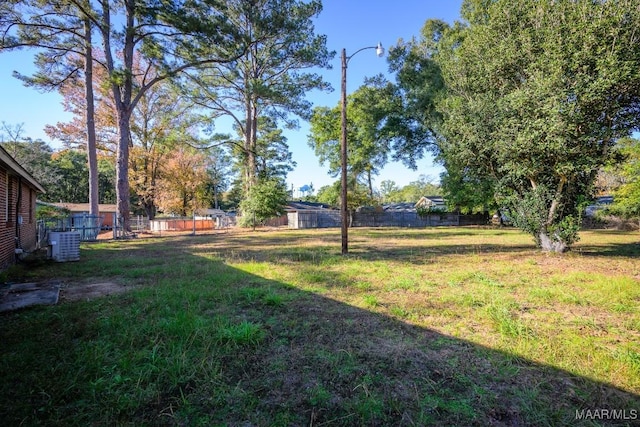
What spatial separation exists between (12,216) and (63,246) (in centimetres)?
141

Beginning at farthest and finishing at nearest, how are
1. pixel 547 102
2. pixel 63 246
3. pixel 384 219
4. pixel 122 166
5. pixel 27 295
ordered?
pixel 384 219
pixel 122 166
pixel 63 246
pixel 547 102
pixel 27 295

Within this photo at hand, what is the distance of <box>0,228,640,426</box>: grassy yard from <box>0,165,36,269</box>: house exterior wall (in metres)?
3.16

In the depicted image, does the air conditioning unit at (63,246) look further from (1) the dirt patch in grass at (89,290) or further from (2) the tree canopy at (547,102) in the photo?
(2) the tree canopy at (547,102)

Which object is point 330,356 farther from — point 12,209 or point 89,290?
point 12,209

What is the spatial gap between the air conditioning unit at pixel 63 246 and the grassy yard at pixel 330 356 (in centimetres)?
363

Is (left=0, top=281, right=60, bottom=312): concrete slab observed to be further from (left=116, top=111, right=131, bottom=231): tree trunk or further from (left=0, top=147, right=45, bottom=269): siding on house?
(left=116, top=111, right=131, bottom=231): tree trunk

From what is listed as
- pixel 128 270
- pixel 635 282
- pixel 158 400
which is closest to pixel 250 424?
pixel 158 400

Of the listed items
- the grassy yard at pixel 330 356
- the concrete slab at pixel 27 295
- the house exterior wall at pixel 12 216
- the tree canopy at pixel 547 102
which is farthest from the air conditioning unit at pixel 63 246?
the tree canopy at pixel 547 102

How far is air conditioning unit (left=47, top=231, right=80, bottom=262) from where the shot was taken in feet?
25.2

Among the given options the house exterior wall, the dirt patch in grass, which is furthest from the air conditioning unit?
the dirt patch in grass

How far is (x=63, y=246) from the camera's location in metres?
7.78

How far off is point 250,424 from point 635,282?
6.80 m

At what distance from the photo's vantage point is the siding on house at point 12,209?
628 centimetres

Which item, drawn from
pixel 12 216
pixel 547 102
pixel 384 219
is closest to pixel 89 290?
pixel 12 216
